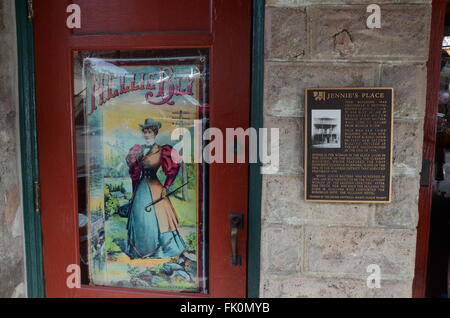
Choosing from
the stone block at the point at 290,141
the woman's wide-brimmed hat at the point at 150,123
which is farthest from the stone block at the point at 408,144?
the woman's wide-brimmed hat at the point at 150,123

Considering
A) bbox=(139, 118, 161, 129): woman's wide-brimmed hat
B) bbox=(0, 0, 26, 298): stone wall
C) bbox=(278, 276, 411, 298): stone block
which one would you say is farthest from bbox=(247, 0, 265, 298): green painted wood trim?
bbox=(0, 0, 26, 298): stone wall

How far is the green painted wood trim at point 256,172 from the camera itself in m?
1.81

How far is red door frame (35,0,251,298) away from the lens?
73.2 inches

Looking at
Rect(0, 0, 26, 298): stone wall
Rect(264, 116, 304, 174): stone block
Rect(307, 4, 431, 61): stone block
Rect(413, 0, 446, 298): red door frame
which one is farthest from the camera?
Rect(0, 0, 26, 298): stone wall

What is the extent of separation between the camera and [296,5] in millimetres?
1688

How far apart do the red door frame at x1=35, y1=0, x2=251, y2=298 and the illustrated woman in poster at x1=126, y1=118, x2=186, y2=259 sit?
24 cm

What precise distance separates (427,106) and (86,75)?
6.48ft

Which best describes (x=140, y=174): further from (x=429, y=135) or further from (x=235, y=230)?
(x=429, y=135)

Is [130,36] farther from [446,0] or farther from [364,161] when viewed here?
[446,0]

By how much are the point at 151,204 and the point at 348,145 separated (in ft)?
3.84

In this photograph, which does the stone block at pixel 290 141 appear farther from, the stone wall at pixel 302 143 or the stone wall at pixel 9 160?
the stone wall at pixel 9 160

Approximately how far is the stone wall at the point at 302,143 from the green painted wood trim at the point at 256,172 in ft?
0.32

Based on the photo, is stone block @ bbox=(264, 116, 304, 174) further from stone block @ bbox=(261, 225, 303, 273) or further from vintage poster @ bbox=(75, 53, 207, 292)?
vintage poster @ bbox=(75, 53, 207, 292)

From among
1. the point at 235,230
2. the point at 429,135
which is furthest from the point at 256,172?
the point at 429,135
